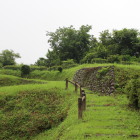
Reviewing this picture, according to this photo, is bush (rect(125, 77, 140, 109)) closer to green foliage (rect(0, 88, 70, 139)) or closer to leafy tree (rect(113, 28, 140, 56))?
green foliage (rect(0, 88, 70, 139))

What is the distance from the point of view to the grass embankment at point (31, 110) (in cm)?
1065

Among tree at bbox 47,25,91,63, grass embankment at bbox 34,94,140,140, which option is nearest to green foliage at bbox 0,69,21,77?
tree at bbox 47,25,91,63

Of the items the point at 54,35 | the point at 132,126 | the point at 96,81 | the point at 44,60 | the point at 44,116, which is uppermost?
the point at 54,35

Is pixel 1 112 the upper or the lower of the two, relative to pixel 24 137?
upper

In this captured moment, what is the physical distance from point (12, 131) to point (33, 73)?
71.3ft

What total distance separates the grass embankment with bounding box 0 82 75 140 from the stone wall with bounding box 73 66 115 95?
3.17 meters

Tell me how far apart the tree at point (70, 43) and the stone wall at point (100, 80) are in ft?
87.6

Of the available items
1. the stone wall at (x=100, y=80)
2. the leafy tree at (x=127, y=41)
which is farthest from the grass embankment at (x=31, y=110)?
the leafy tree at (x=127, y=41)

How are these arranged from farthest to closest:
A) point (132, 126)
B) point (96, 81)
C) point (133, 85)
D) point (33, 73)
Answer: point (33, 73) → point (96, 81) → point (133, 85) → point (132, 126)

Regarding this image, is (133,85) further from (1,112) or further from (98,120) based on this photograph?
(1,112)

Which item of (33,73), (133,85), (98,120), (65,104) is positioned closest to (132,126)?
(98,120)

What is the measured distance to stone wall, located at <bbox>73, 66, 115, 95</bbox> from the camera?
14.7m

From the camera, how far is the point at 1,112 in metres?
12.3

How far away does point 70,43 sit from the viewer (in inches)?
1805
